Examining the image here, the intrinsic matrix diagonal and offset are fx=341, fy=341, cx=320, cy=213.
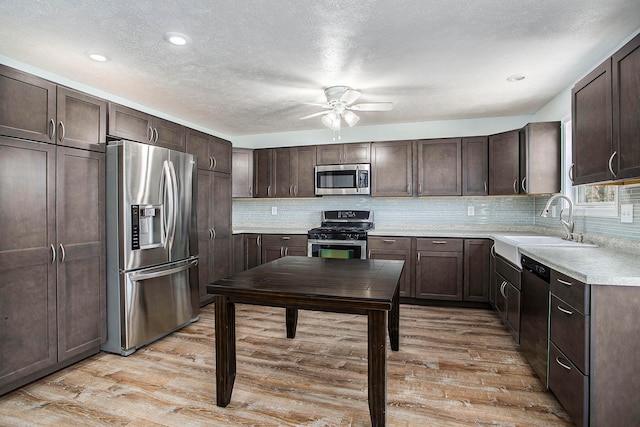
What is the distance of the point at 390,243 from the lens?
4172 millimetres

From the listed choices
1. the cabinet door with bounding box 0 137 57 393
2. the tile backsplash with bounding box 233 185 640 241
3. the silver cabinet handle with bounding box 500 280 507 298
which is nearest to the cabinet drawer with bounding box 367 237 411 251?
the tile backsplash with bounding box 233 185 640 241

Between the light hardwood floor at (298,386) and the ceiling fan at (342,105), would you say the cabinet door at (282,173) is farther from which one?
the light hardwood floor at (298,386)

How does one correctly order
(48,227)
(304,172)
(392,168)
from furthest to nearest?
(304,172) → (392,168) → (48,227)

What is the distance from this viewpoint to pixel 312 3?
1897mm

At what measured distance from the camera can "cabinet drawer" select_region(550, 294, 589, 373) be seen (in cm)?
161

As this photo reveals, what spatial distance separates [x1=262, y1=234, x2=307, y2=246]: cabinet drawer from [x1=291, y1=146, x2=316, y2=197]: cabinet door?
2.14 feet

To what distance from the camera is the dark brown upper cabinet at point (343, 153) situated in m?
4.61

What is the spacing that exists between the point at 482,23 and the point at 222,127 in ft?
12.2

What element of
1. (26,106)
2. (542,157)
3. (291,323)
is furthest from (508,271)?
(26,106)

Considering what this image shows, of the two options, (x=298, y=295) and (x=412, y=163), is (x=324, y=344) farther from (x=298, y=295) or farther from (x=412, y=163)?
(x=412, y=163)

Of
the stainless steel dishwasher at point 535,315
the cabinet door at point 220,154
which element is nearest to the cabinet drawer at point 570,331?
the stainless steel dishwasher at point 535,315

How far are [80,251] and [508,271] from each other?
3.50m

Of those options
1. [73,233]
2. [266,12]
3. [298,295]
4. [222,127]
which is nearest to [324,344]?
[298,295]

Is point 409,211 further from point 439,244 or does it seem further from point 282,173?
point 282,173
